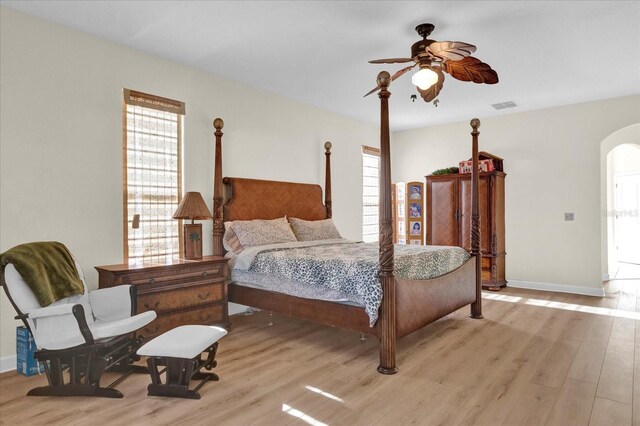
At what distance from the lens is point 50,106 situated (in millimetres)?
3227

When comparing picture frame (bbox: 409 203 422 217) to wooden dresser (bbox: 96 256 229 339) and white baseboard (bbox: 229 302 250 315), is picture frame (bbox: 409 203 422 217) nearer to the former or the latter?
white baseboard (bbox: 229 302 250 315)

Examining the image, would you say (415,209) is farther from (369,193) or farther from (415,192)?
(369,193)

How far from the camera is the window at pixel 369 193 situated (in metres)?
6.76

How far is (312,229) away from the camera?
4.95 metres

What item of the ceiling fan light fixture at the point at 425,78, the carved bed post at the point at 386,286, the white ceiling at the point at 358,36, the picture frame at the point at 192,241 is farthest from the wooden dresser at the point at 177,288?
the ceiling fan light fixture at the point at 425,78

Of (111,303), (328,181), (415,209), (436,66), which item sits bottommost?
(111,303)

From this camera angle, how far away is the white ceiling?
3.00 m

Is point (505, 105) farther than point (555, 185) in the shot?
No

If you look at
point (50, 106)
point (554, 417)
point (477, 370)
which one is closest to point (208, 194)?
point (50, 106)

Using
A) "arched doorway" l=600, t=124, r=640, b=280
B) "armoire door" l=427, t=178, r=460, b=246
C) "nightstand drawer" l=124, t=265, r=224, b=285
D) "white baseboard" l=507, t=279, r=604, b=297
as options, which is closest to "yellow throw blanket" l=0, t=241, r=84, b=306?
"nightstand drawer" l=124, t=265, r=224, b=285

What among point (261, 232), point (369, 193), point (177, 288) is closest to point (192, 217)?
point (177, 288)

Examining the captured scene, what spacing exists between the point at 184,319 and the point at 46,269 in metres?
1.27

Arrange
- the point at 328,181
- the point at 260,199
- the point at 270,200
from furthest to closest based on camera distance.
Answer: the point at 328,181 < the point at 270,200 < the point at 260,199

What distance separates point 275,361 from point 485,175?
4.30 metres
